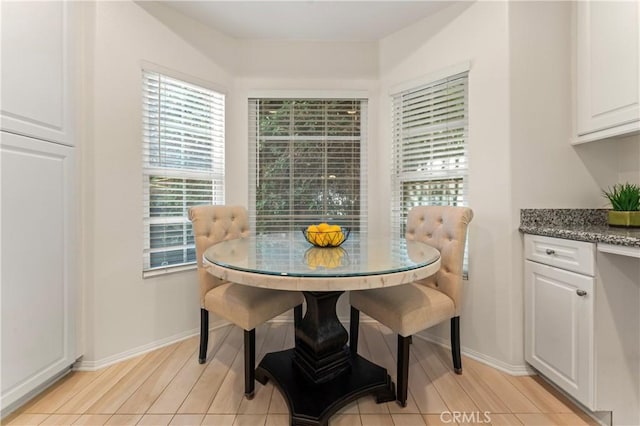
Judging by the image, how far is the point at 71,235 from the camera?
5.80 ft

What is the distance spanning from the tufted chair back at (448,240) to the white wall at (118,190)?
1971mm

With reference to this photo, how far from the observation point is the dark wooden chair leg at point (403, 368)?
57.2 inches

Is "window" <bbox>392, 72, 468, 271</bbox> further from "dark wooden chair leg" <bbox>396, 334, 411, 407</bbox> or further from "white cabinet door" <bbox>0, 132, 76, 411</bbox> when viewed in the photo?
"white cabinet door" <bbox>0, 132, 76, 411</bbox>

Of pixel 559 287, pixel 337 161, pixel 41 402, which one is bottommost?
pixel 41 402

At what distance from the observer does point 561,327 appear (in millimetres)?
1533

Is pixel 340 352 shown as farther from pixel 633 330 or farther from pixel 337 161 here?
pixel 337 161

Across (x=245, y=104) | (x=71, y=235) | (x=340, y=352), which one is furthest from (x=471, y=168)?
(x=71, y=235)

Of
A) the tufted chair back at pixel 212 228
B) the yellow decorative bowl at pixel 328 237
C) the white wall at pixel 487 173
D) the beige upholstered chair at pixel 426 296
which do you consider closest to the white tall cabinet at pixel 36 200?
→ the tufted chair back at pixel 212 228

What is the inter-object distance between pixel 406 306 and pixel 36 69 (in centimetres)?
235

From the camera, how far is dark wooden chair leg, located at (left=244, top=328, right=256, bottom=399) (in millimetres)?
1518

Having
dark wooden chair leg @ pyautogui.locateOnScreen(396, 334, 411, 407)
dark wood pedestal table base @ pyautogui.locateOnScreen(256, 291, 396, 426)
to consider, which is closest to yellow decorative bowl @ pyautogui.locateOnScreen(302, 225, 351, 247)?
dark wood pedestal table base @ pyautogui.locateOnScreen(256, 291, 396, 426)

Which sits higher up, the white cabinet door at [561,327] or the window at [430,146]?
the window at [430,146]

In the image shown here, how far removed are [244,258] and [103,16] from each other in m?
1.93

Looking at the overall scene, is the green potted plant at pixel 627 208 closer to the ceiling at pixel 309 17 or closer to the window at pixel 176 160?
the ceiling at pixel 309 17
